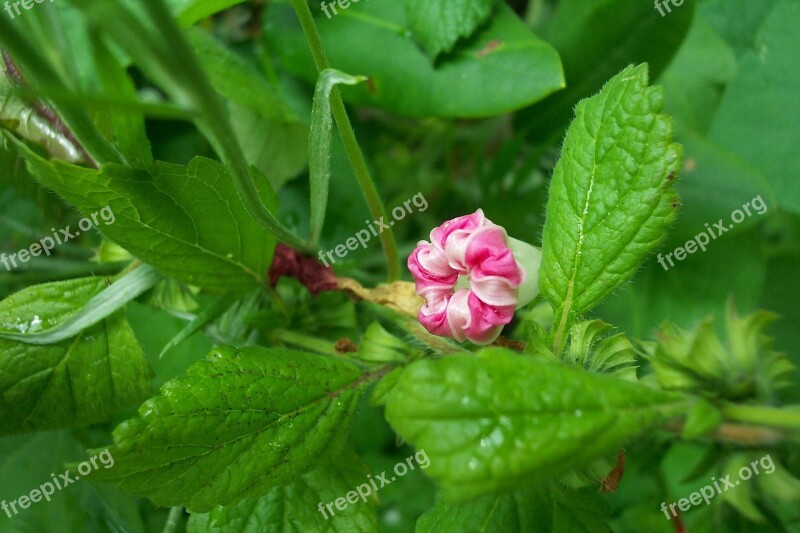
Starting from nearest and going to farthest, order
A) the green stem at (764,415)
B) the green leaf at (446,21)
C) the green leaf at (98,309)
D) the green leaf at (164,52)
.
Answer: the green leaf at (164,52)
the green stem at (764,415)
the green leaf at (98,309)
the green leaf at (446,21)

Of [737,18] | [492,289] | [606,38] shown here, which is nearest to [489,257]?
[492,289]

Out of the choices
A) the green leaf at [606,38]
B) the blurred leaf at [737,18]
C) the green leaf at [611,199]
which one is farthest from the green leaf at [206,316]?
the blurred leaf at [737,18]

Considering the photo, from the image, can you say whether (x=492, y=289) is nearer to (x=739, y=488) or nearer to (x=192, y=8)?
(x=739, y=488)

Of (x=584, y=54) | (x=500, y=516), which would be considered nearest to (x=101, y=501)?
(x=500, y=516)

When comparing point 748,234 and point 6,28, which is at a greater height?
point 6,28

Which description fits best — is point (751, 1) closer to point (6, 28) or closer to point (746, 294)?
point (746, 294)

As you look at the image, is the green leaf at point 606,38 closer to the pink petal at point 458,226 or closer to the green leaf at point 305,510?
the pink petal at point 458,226
